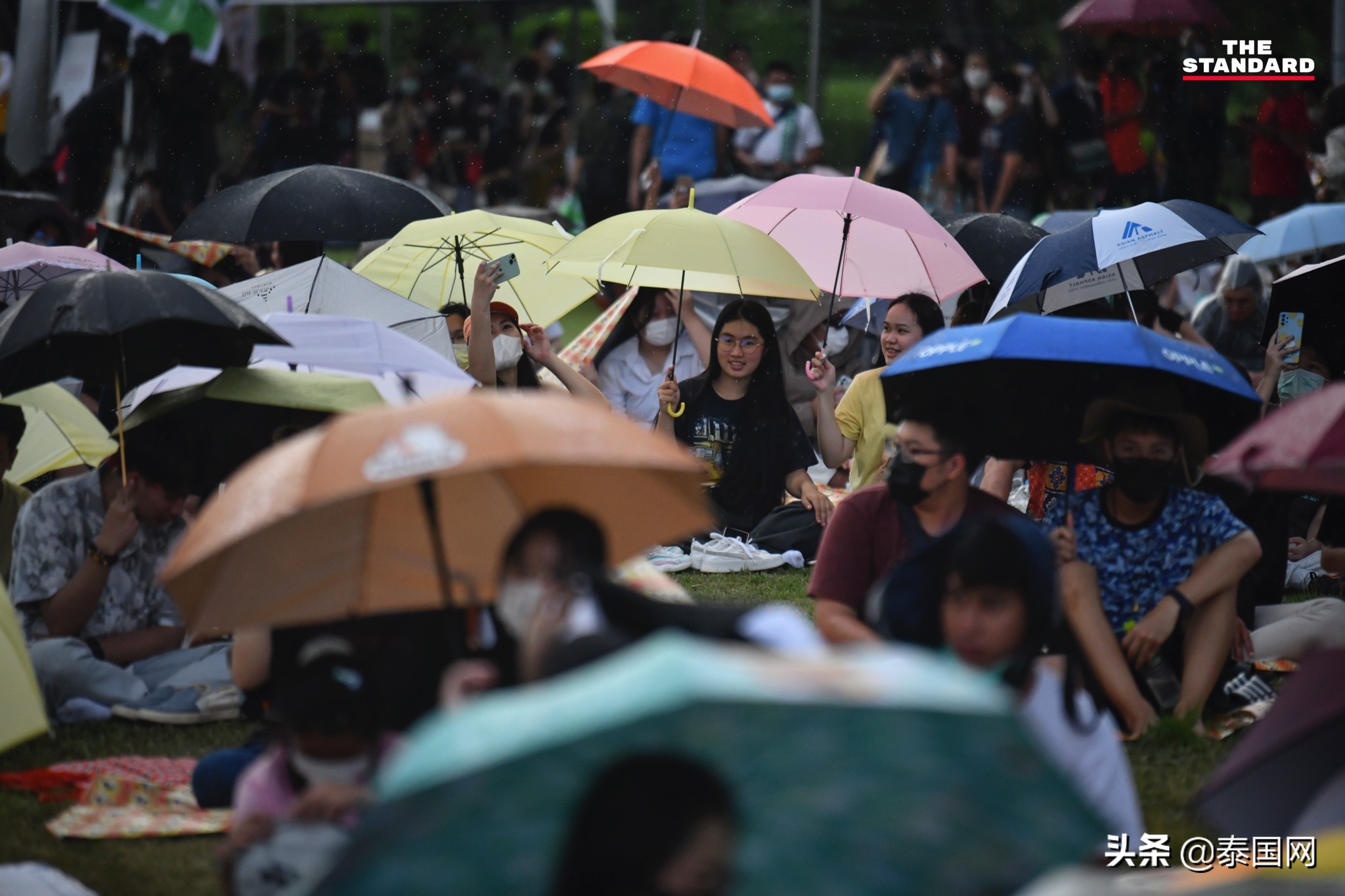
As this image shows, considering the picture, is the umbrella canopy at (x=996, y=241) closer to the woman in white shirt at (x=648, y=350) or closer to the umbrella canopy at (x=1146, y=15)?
the woman in white shirt at (x=648, y=350)

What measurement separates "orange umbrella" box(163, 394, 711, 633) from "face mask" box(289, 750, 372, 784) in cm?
47

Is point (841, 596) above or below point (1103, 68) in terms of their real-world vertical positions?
below

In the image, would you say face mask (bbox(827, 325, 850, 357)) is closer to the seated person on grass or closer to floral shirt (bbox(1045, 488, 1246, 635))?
floral shirt (bbox(1045, 488, 1246, 635))

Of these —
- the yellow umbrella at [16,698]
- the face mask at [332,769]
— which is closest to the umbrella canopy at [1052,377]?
the face mask at [332,769]

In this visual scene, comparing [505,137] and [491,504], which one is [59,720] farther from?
[505,137]

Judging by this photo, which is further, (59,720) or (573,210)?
(573,210)

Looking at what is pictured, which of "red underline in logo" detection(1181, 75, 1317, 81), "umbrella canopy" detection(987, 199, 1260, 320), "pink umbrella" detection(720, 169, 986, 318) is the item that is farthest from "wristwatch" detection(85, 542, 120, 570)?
"red underline in logo" detection(1181, 75, 1317, 81)

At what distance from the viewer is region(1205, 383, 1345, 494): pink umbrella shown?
3.52 m

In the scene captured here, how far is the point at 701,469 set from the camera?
367cm

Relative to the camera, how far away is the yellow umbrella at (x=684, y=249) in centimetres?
744

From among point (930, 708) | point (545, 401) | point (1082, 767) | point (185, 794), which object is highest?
point (545, 401)

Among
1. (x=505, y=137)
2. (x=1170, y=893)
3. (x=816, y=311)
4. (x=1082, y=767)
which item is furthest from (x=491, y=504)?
(x=505, y=137)

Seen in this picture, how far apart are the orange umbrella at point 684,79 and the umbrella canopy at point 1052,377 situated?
164 inches

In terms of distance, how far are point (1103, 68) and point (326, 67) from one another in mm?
7838
